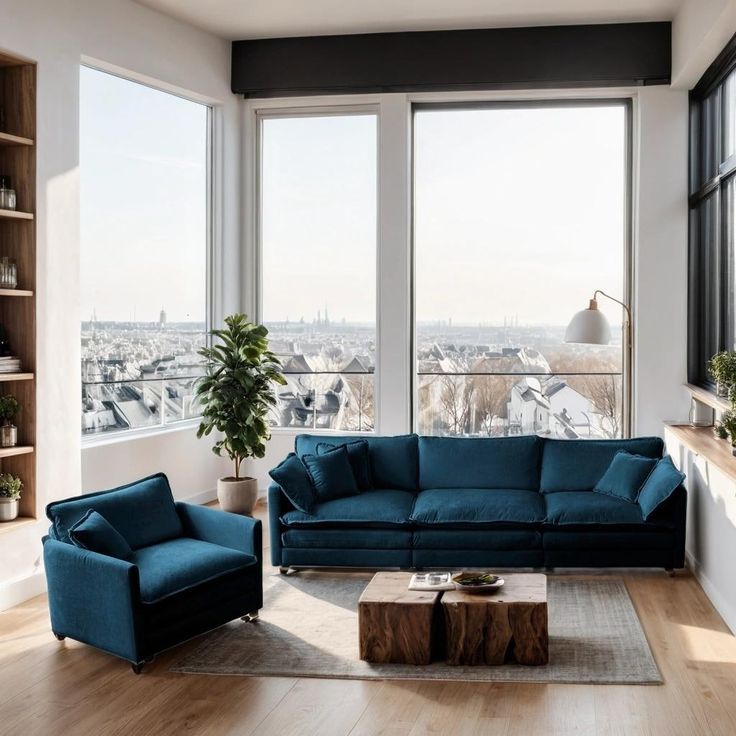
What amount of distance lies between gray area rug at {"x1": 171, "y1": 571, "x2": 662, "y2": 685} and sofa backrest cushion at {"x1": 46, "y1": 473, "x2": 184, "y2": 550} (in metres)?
0.62

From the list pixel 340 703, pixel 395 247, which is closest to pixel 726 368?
pixel 340 703

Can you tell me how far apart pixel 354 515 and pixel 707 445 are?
7.07ft

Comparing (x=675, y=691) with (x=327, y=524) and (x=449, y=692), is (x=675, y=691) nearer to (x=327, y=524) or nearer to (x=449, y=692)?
(x=449, y=692)

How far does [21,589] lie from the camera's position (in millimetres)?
5168

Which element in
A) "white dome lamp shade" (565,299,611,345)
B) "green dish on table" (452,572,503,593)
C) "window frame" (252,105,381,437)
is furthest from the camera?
"window frame" (252,105,381,437)

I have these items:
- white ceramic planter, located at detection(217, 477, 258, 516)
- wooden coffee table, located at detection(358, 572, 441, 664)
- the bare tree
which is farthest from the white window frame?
wooden coffee table, located at detection(358, 572, 441, 664)

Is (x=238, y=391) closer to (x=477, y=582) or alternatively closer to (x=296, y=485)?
(x=296, y=485)

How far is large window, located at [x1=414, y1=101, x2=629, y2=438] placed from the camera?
7.25 meters

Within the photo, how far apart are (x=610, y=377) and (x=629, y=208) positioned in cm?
135

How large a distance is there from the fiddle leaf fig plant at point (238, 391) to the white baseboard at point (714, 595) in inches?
127

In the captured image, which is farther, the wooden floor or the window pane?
the window pane

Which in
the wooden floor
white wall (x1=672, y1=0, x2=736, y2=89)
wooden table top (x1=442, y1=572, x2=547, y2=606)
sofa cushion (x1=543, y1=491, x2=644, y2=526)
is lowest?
the wooden floor

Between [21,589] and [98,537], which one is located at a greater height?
[98,537]

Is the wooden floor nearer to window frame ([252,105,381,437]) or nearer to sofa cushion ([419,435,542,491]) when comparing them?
sofa cushion ([419,435,542,491])
